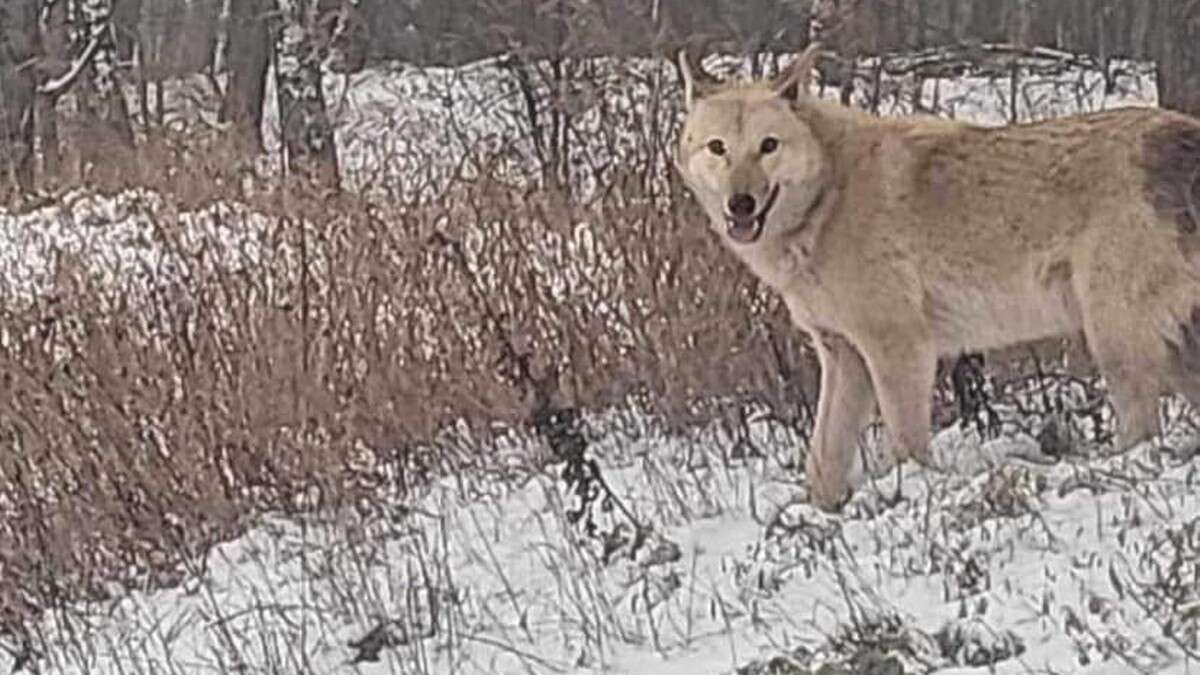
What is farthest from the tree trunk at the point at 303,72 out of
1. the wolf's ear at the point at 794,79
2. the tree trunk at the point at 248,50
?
the wolf's ear at the point at 794,79

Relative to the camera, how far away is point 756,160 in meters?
6.70

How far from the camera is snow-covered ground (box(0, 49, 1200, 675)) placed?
16.3ft

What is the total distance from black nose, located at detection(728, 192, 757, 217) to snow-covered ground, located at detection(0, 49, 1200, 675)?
2.89 ft

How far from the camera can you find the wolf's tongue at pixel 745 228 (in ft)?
21.8

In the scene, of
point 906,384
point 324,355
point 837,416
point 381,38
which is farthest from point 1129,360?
point 381,38

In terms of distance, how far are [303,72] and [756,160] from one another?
10.4 metres

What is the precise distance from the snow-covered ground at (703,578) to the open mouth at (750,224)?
2.63 feet

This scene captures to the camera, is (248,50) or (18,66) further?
(248,50)

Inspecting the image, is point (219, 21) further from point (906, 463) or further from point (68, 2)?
point (906, 463)

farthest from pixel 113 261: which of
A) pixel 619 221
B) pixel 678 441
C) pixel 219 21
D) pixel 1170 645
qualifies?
pixel 219 21

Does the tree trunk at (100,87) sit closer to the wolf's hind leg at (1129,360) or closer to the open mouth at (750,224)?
the open mouth at (750,224)

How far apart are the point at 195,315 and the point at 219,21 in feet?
74.2

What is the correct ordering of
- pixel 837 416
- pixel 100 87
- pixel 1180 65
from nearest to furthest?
1. pixel 837 416
2. pixel 1180 65
3. pixel 100 87

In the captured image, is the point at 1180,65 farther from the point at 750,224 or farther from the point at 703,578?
the point at 703,578
